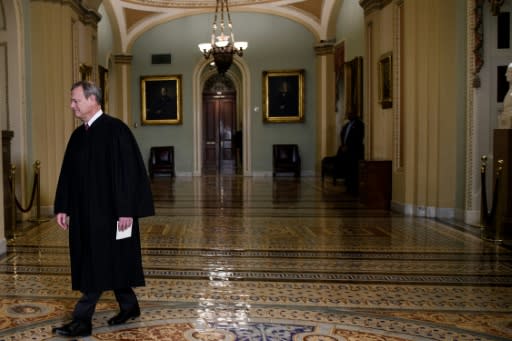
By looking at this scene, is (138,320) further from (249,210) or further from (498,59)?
(498,59)

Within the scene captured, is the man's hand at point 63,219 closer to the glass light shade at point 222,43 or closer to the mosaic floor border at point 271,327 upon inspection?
the mosaic floor border at point 271,327

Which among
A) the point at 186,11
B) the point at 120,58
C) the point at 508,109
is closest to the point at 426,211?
the point at 508,109

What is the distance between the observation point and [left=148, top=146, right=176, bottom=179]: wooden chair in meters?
16.9

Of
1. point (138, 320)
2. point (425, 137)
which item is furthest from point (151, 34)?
point (138, 320)

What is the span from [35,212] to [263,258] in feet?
14.8

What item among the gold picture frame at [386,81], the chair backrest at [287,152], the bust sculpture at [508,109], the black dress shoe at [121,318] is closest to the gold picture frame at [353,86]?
the chair backrest at [287,152]

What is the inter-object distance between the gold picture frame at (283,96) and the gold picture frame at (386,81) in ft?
24.5

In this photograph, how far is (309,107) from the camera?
16.8 meters

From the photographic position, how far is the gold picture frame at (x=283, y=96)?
16.7 metres

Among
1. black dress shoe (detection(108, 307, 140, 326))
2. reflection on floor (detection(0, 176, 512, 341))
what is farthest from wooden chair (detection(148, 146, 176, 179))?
black dress shoe (detection(108, 307, 140, 326))

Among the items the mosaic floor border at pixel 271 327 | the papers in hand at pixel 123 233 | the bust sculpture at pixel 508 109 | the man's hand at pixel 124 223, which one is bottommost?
the mosaic floor border at pixel 271 327

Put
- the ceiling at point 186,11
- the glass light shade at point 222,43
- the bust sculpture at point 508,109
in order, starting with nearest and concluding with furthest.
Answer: the bust sculpture at point 508,109 < the glass light shade at point 222,43 < the ceiling at point 186,11

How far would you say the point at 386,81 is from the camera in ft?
29.6

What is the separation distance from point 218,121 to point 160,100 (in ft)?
14.6
